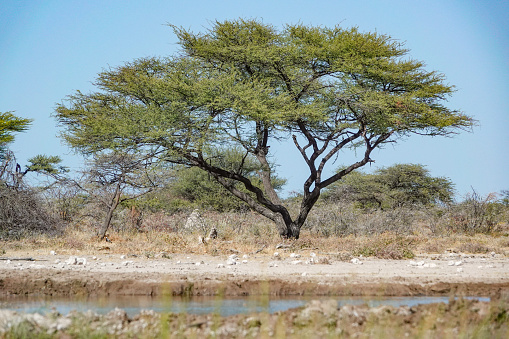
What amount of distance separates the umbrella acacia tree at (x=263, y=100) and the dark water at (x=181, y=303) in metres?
9.55

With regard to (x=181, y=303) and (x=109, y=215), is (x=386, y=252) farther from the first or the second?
(x=109, y=215)

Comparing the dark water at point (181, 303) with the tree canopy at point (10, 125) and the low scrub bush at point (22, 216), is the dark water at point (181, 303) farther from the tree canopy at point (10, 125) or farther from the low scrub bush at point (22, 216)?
the tree canopy at point (10, 125)

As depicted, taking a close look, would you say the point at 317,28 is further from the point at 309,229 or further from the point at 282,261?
the point at 282,261

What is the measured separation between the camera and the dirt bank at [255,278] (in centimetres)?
827

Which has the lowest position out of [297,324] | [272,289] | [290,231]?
[297,324]

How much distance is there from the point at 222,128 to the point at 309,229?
18.6ft

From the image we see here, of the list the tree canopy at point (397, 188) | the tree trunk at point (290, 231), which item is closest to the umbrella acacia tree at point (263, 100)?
the tree trunk at point (290, 231)

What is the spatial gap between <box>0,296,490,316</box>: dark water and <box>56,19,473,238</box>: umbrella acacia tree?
955 centimetres

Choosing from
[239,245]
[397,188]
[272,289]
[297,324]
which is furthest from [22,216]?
[397,188]

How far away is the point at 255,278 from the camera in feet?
29.2

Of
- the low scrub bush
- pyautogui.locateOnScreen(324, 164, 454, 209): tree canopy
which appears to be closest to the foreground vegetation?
the low scrub bush

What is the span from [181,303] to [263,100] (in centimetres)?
1120

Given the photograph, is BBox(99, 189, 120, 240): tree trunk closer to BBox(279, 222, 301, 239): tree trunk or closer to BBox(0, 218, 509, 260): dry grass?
BBox(0, 218, 509, 260): dry grass

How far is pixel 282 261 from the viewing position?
12.2 m
